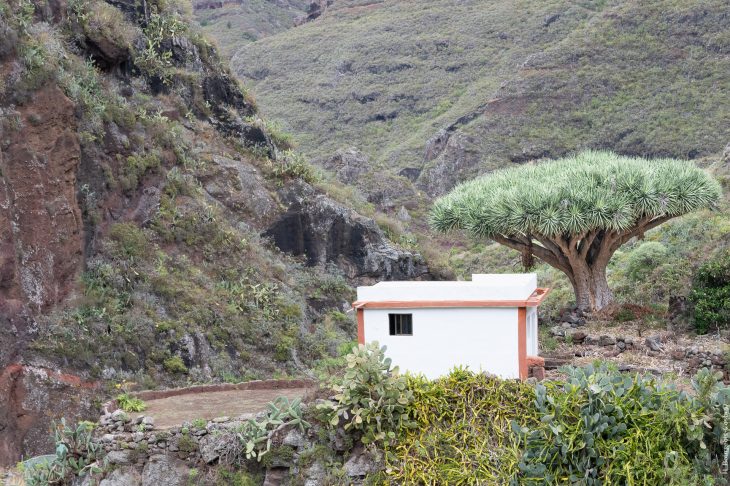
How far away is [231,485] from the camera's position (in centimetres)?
1133

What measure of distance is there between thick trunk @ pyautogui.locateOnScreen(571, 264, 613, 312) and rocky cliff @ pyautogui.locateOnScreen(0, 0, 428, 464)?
Answer: 5930 millimetres

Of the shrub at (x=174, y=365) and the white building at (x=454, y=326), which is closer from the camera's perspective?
the white building at (x=454, y=326)

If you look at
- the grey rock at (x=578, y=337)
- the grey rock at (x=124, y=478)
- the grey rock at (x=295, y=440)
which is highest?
the grey rock at (x=578, y=337)

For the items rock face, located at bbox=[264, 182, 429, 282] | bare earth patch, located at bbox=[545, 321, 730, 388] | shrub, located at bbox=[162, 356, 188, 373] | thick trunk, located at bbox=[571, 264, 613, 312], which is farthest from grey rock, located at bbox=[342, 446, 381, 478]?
rock face, located at bbox=[264, 182, 429, 282]

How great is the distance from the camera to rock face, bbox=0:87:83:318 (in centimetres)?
1755

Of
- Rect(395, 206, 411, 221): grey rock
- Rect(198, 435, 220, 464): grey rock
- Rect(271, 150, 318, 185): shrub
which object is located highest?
→ Rect(395, 206, 411, 221): grey rock

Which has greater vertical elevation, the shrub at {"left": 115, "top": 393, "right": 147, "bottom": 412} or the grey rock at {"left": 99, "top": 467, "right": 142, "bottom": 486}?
the shrub at {"left": 115, "top": 393, "right": 147, "bottom": 412}

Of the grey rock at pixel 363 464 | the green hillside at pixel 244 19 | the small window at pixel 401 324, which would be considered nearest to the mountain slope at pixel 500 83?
the green hillside at pixel 244 19

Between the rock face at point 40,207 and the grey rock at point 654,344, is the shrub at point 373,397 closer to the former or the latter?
the grey rock at point 654,344

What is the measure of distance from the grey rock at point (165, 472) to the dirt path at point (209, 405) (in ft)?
1.53

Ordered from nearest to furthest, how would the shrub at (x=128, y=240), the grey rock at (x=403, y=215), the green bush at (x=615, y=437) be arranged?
1. the green bush at (x=615, y=437)
2. the shrub at (x=128, y=240)
3. the grey rock at (x=403, y=215)

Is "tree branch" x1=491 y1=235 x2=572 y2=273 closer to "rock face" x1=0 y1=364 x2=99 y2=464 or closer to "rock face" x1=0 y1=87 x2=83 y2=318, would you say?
"rock face" x1=0 y1=87 x2=83 y2=318

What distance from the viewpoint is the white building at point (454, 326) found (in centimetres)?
1312

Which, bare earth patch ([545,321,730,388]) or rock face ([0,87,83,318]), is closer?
bare earth patch ([545,321,730,388])
